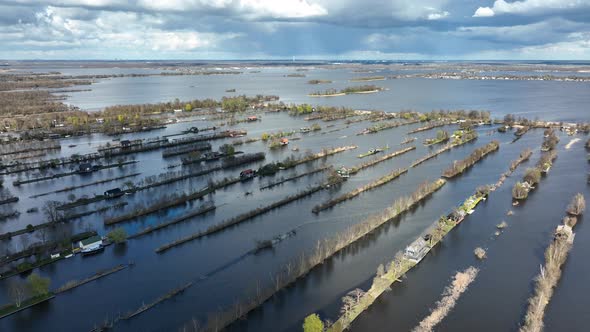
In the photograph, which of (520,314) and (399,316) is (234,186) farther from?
(520,314)

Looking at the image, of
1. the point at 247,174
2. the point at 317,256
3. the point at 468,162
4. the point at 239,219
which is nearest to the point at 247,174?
the point at 247,174

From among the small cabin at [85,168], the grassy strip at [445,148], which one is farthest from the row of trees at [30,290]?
the grassy strip at [445,148]

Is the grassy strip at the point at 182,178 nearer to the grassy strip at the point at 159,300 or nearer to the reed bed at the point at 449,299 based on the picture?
the grassy strip at the point at 159,300

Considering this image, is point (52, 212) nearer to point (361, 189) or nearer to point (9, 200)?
point (9, 200)

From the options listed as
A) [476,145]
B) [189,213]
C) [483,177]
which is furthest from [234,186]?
[476,145]

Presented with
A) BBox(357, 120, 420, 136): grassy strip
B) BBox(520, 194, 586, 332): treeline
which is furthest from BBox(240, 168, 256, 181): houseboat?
BBox(357, 120, 420, 136): grassy strip

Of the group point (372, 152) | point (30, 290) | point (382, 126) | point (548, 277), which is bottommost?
point (548, 277)
